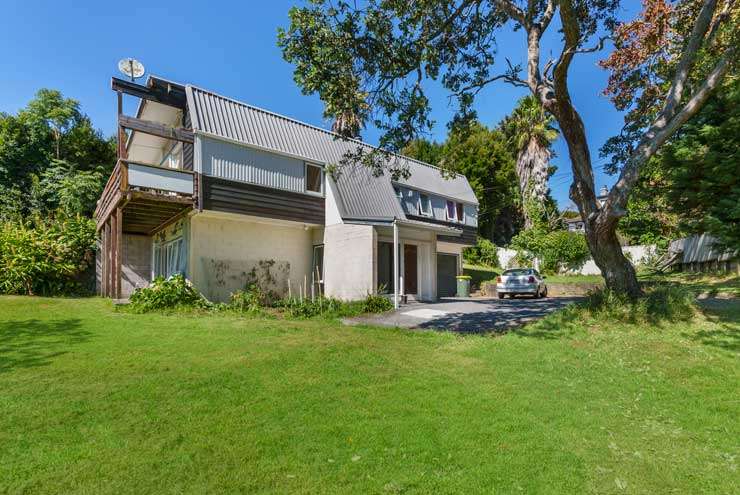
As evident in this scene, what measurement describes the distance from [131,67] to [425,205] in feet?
44.1

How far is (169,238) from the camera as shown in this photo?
15.8 meters

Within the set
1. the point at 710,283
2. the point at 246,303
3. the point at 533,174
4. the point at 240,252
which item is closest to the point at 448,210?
the point at 533,174

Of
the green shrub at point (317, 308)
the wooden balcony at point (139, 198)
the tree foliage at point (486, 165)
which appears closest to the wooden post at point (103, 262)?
the wooden balcony at point (139, 198)

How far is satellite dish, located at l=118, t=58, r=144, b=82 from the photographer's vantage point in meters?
12.3

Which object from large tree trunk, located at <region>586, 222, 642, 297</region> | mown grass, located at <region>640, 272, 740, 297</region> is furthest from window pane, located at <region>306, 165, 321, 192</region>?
mown grass, located at <region>640, 272, 740, 297</region>

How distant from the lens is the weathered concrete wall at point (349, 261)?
13.7 metres

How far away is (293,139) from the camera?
15617mm

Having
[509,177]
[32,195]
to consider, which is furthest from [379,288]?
[509,177]

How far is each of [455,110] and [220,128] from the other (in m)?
7.74

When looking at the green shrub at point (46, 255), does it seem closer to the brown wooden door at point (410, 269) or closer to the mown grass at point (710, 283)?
the brown wooden door at point (410, 269)

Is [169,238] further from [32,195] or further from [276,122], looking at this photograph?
[32,195]

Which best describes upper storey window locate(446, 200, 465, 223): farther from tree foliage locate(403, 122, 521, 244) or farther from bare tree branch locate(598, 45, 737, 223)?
bare tree branch locate(598, 45, 737, 223)

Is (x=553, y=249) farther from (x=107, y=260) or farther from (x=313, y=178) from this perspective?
(x=107, y=260)

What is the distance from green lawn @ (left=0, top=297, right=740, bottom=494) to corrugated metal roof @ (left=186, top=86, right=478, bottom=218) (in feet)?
27.4
